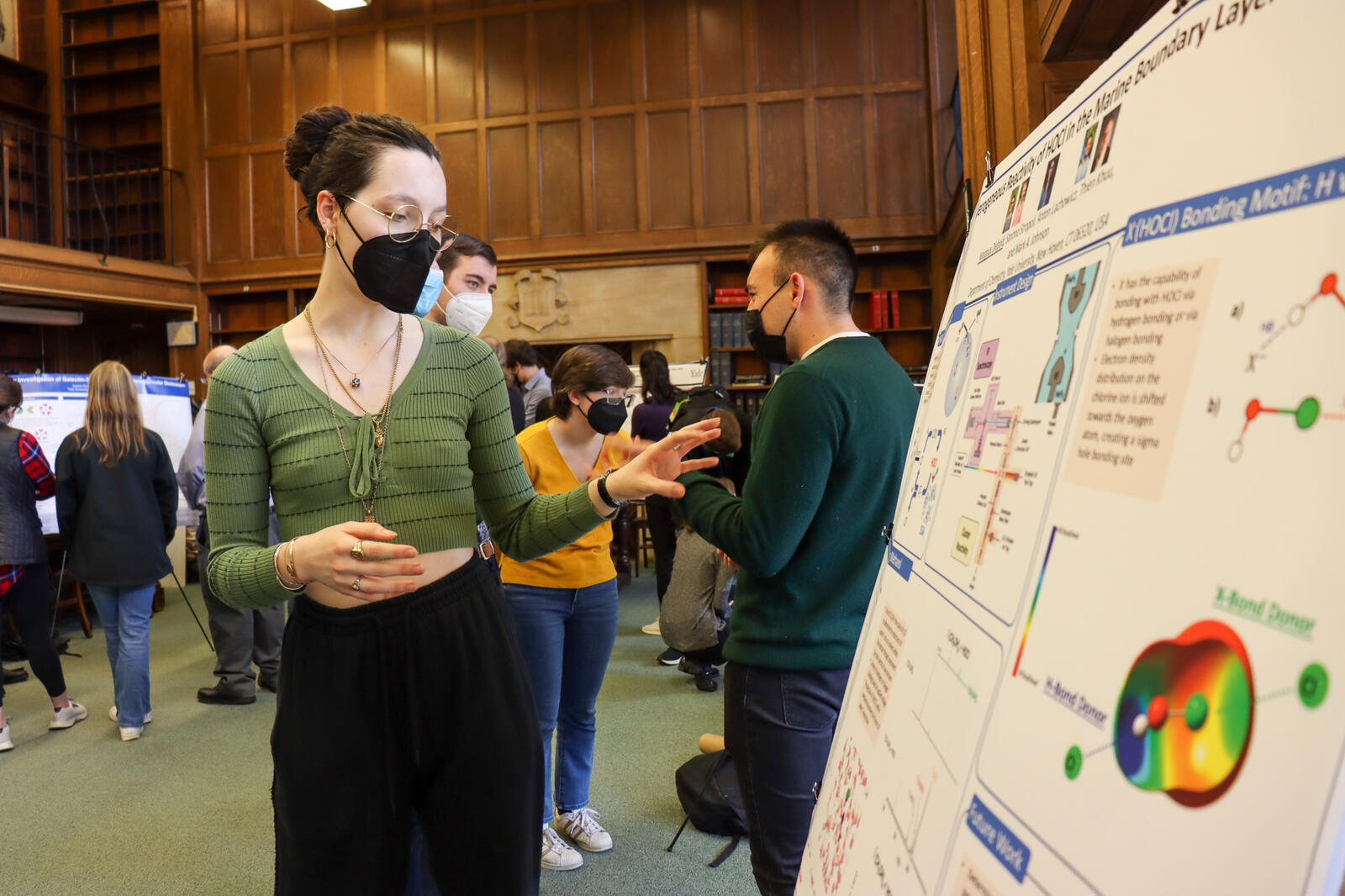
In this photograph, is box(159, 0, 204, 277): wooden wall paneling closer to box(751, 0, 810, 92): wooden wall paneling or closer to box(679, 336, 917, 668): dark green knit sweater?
box(751, 0, 810, 92): wooden wall paneling

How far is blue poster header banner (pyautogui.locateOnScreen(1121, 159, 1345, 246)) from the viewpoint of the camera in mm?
362

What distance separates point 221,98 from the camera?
8.86 meters

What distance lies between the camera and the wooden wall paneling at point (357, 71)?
847 centimetres

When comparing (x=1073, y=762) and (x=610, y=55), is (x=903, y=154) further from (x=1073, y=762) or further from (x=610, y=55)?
(x=1073, y=762)

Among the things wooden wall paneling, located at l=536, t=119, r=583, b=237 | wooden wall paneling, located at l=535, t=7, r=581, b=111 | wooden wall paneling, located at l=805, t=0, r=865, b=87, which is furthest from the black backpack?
wooden wall paneling, located at l=535, t=7, r=581, b=111

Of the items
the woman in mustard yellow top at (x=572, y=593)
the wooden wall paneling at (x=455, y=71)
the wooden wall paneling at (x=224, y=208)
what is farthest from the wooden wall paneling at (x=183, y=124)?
the woman in mustard yellow top at (x=572, y=593)

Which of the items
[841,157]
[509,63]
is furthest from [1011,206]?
[509,63]

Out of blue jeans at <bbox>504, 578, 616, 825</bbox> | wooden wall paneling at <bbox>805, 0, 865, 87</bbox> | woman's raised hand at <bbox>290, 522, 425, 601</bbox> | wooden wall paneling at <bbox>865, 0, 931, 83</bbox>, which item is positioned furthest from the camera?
wooden wall paneling at <bbox>805, 0, 865, 87</bbox>

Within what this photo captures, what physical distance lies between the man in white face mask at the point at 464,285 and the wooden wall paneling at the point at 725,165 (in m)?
5.90

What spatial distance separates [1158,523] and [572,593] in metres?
1.96

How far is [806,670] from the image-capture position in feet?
4.80

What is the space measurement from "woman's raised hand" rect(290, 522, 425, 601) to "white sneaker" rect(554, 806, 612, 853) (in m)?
1.75

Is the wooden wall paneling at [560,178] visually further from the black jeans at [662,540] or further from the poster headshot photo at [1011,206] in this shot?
the poster headshot photo at [1011,206]

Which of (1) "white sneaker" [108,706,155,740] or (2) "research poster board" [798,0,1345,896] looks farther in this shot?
(1) "white sneaker" [108,706,155,740]
